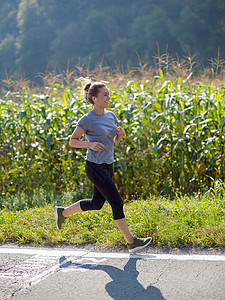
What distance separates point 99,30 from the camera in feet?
168

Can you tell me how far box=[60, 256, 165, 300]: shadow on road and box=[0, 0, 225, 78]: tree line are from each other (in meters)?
39.3

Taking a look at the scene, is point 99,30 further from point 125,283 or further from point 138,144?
point 125,283

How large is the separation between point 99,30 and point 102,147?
4848cm

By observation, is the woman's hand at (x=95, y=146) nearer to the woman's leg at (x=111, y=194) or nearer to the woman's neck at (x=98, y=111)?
the woman's leg at (x=111, y=194)

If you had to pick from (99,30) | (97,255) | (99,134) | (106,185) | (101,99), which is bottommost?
(97,255)

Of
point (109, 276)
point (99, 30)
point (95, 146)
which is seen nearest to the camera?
point (109, 276)

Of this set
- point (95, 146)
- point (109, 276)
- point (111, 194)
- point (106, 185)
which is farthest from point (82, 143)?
point (109, 276)

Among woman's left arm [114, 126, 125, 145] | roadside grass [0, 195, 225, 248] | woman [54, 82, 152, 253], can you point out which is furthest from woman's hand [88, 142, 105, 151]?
roadside grass [0, 195, 225, 248]

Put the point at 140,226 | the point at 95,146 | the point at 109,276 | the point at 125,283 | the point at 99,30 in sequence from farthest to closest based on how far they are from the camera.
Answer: the point at 99,30, the point at 140,226, the point at 95,146, the point at 109,276, the point at 125,283

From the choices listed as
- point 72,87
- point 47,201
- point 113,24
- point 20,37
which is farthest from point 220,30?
point 47,201

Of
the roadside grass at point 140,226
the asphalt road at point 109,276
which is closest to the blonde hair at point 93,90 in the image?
the roadside grass at point 140,226

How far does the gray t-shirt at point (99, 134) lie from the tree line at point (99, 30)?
3856 cm

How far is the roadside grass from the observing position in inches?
186

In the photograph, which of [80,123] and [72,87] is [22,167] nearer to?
[72,87]
